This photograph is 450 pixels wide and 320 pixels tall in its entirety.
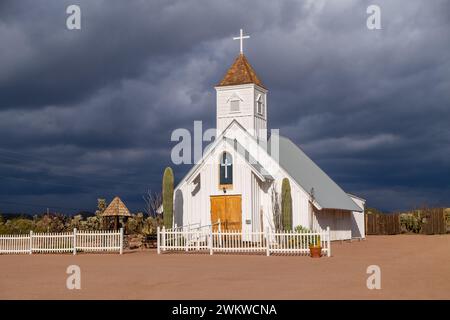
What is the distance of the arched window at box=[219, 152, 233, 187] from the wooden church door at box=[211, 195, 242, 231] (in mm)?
790

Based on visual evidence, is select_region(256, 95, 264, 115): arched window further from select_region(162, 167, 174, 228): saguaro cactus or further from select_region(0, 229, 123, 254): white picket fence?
select_region(0, 229, 123, 254): white picket fence

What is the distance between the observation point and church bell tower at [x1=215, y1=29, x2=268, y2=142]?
114ft

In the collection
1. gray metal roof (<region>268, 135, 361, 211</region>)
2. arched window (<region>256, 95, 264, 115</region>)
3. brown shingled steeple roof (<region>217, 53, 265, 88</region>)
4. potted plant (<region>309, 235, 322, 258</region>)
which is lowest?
potted plant (<region>309, 235, 322, 258</region>)

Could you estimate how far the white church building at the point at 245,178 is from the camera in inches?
1253

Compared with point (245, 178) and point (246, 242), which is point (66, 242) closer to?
point (246, 242)

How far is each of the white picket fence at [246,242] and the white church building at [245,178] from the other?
2511 millimetres

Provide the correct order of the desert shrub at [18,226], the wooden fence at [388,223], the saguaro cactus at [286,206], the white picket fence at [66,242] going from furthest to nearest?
1. the wooden fence at [388,223]
2. the desert shrub at [18,226]
3. the saguaro cactus at [286,206]
4. the white picket fence at [66,242]

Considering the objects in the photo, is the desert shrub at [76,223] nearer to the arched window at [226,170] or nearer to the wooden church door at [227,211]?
the wooden church door at [227,211]

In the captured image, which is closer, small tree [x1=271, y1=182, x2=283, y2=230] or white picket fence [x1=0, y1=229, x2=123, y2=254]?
white picket fence [x1=0, y1=229, x2=123, y2=254]

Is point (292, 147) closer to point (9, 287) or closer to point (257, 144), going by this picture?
point (257, 144)

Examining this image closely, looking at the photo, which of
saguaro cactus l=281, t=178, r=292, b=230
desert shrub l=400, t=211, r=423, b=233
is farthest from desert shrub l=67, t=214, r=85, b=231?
desert shrub l=400, t=211, r=423, b=233

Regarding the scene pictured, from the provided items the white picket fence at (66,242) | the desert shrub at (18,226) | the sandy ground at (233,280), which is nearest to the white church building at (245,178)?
the white picket fence at (66,242)

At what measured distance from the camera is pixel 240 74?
35812 mm

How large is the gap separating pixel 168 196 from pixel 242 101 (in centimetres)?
765
